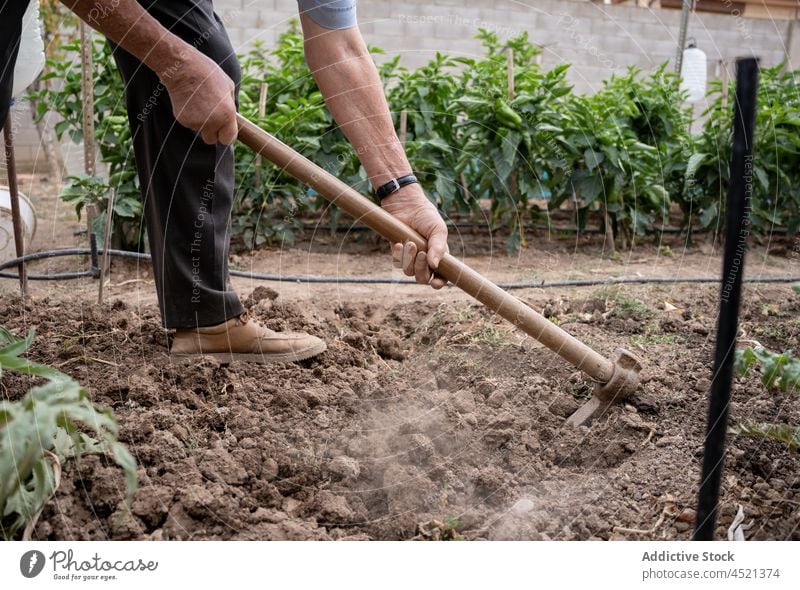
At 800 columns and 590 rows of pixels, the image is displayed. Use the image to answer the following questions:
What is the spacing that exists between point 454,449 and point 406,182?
2.47 feet

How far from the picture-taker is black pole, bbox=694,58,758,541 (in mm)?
1141

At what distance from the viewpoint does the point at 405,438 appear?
194 cm

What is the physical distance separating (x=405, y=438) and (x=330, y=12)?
3.85ft

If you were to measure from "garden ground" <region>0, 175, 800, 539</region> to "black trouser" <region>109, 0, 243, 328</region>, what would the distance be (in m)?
0.23

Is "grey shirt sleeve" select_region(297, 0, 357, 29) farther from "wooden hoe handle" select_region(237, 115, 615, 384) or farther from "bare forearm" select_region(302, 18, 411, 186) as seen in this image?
"wooden hoe handle" select_region(237, 115, 615, 384)

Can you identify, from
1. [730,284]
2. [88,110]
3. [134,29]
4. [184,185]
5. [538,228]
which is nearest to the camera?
[730,284]

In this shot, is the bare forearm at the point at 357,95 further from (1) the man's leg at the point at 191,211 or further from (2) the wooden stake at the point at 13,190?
(2) the wooden stake at the point at 13,190

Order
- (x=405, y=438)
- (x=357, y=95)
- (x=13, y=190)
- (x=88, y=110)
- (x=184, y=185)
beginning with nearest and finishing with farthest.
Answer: (x=405, y=438) → (x=357, y=95) → (x=184, y=185) → (x=13, y=190) → (x=88, y=110)

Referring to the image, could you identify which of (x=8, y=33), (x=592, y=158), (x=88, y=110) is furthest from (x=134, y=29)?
(x=592, y=158)

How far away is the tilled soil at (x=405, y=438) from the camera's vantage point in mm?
1575

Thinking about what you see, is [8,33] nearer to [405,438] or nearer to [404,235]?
[404,235]

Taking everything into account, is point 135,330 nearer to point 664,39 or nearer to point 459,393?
point 459,393

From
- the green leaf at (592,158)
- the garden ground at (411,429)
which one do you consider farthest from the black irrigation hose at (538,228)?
the garden ground at (411,429)
